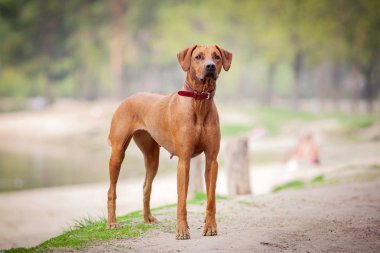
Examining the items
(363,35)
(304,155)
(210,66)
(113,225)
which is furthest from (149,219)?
(363,35)

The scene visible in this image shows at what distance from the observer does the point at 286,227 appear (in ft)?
19.2

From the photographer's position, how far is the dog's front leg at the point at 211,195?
5305 mm

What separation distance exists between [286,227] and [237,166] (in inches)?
144

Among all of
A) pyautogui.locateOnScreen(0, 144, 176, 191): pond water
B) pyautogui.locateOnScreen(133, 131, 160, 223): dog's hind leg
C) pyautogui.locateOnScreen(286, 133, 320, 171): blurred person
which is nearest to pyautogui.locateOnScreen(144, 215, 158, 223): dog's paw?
pyautogui.locateOnScreen(133, 131, 160, 223): dog's hind leg

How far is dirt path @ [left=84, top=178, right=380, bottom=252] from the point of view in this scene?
4.94 metres

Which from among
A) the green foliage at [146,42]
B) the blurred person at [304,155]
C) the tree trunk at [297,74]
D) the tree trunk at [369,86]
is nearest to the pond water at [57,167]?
the blurred person at [304,155]

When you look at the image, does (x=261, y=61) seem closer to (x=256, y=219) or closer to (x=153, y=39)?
(x=153, y=39)

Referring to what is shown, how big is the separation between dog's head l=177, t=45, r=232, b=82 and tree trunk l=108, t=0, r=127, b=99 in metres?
25.9

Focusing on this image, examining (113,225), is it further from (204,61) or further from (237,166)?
(237,166)

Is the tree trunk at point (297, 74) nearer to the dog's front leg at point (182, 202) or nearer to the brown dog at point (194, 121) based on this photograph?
the brown dog at point (194, 121)

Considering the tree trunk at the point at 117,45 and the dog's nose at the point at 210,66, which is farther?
the tree trunk at the point at 117,45

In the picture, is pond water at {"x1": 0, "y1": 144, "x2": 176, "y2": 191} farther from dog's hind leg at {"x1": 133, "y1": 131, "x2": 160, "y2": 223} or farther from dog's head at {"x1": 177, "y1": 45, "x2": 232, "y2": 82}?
dog's head at {"x1": 177, "y1": 45, "x2": 232, "y2": 82}

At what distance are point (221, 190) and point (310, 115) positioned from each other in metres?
13.5

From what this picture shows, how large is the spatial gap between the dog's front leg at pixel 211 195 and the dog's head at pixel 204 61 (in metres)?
0.75
